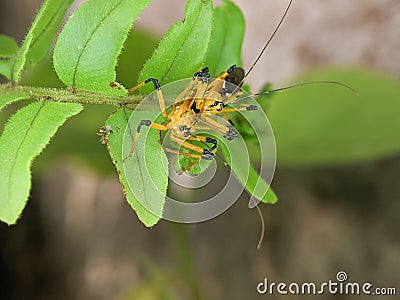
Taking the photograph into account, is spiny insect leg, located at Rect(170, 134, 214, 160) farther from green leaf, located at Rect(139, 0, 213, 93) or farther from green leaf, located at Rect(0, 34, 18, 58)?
green leaf, located at Rect(0, 34, 18, 58)

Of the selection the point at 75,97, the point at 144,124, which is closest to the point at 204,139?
the point at 144,124

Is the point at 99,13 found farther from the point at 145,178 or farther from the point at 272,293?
the point at 272,293

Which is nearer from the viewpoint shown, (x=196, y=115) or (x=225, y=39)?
(x=196, y=115)

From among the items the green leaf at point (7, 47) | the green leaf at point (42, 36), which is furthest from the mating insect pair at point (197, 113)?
the green leaf at point (7, 47)

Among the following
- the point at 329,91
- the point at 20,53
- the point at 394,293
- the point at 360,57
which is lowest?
the point at 20,53

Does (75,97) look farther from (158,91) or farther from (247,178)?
(247,178)

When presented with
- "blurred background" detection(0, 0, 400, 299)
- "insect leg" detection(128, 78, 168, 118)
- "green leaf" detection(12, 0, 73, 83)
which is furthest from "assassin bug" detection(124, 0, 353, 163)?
"blurred background" detection(0, 0, 400, 299)

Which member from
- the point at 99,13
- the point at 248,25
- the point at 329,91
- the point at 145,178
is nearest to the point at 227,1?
the point at 99,13
